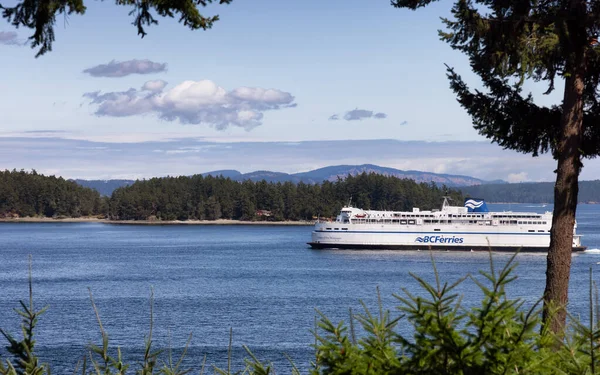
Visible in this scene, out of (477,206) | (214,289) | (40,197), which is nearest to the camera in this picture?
(214,289)

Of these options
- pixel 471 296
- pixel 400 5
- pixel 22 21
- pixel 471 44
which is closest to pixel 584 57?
pixel 471 44

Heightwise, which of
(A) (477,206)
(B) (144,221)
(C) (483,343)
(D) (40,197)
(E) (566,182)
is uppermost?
(D) (40,197)

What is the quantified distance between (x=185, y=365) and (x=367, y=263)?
99.0 ft

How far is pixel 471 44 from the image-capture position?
27.1ft

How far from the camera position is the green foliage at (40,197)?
121 m

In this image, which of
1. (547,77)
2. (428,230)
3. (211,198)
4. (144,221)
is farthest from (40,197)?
(547,77)

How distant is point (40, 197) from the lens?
402 ft

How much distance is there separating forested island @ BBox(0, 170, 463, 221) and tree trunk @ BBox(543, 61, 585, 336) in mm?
102204

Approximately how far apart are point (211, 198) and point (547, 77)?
11022cm

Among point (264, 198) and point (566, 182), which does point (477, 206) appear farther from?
point (264, 198)

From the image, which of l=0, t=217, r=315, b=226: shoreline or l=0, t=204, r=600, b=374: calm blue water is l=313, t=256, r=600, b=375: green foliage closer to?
l=0, t=204, r=600, b=374: calm blue water

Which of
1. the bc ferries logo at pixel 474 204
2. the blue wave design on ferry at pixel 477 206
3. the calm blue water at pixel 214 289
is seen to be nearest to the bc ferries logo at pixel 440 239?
the calm blue water at pixel 214 289

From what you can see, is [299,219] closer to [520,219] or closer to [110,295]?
[520,219]

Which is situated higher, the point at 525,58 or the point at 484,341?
the point at 525,58
